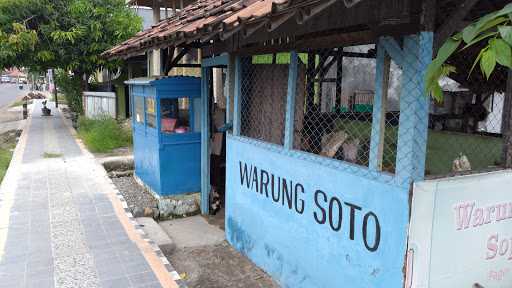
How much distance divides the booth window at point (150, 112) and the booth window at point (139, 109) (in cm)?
35

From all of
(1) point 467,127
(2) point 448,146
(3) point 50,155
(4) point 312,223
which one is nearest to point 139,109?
(3) point 50,155

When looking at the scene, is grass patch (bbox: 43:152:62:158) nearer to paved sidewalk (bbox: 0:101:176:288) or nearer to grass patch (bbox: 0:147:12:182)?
grass patch (bbox: 0:147:12:182)

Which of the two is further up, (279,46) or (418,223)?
(279,46)

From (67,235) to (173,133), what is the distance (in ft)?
8.81

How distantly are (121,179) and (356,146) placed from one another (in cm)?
679

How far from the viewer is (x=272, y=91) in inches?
206

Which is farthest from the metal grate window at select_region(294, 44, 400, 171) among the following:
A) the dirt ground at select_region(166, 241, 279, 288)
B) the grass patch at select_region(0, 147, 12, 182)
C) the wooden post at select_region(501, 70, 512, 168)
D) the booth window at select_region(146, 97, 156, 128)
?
the grass patch at select_region(0, 147, 12, 182)

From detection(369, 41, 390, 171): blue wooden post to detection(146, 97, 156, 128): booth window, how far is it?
4898 millimetres

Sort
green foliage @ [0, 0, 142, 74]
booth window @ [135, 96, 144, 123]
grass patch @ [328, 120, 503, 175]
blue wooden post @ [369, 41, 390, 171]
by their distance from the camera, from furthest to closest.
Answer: green foliage @ [0, 0, 142, 74], booth window @ [135, 96, 144, 123], grass patch @ [328, 120, 503, 175], blue wooden post @ [369, 41, 390, 171]

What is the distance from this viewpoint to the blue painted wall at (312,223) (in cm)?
340

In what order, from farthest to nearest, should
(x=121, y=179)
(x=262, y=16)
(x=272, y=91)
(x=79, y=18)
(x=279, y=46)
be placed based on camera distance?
(x=79, y=18), (x=121, y=179), (x=272, y=91), (x=279, y=46), (x=262, y=16)

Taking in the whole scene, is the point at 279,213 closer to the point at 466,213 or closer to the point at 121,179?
the point at 466,213

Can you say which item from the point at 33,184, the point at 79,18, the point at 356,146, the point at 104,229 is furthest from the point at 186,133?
the point at 79,18

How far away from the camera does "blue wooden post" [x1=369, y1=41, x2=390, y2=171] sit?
3.38 m
